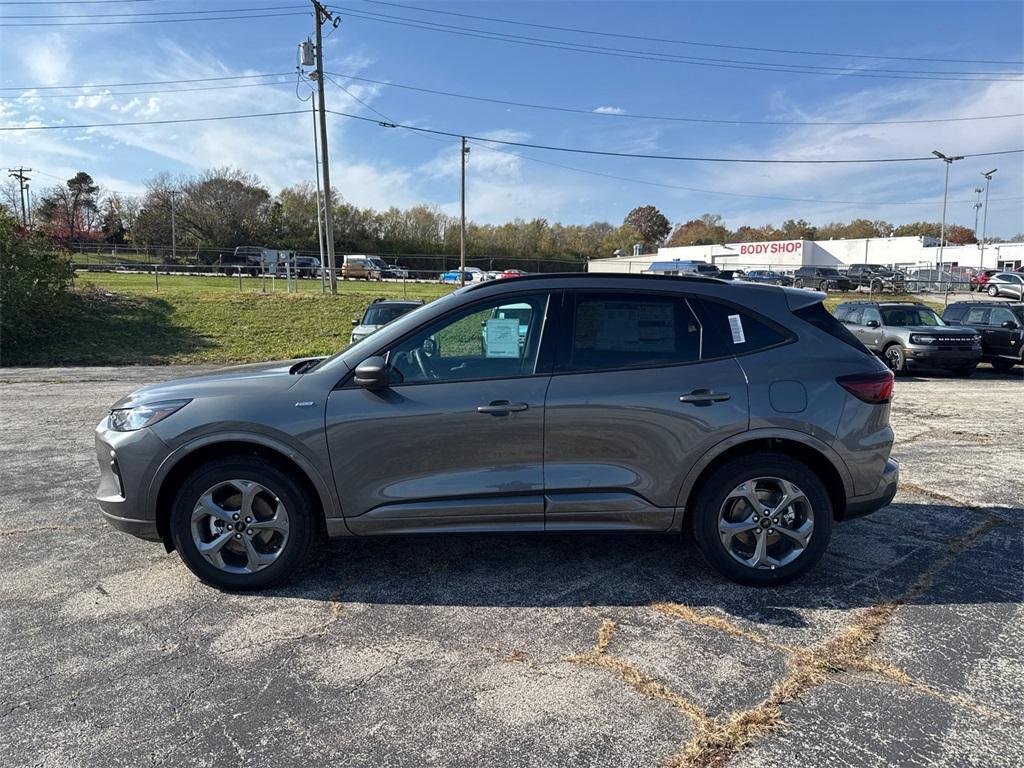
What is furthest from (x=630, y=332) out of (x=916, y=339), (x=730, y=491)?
(x=916, y=339)

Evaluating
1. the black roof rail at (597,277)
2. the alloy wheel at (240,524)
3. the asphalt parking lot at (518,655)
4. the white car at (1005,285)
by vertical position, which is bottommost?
the asphalt parking lot at (518,655)

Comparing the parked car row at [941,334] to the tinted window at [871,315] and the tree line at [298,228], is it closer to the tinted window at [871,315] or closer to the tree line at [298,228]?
the tinted window at [871,315]

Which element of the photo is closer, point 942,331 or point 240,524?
point 240,524

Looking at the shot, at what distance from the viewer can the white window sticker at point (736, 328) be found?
148 inches

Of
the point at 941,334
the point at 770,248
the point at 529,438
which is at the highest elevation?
the point at 770,248

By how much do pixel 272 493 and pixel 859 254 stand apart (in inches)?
3286

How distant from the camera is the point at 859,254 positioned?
74.2m

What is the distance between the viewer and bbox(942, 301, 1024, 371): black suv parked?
1516cm

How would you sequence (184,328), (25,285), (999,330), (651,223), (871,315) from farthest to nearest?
(651,223) → (184,328) → (25,285) → (871,315) → (999,330)

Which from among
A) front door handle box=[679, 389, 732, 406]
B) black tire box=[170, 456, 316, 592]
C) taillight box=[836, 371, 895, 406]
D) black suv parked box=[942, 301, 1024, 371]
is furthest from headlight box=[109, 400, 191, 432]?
black suv parked box=[942, 301, 1024, 371]

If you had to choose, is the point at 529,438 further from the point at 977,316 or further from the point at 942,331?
the point at 977,316

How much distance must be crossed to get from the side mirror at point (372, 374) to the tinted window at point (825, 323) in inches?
96.9

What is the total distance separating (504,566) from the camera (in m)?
4.09

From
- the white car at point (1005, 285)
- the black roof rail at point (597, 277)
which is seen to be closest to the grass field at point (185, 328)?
the black roof rail at point (597, 277)
